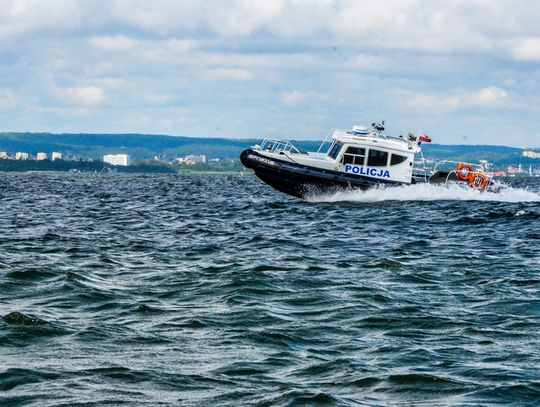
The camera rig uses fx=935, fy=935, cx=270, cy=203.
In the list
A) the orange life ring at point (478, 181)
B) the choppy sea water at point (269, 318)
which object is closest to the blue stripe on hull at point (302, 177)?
the orange life ring at point (478, 181)

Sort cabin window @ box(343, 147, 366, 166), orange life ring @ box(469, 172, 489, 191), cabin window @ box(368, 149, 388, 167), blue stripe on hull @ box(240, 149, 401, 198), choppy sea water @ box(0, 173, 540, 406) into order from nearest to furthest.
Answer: choppy sea water @ box(0, 173, 540, 406) < blue stripe on hull @ box(240, 149, 401, 198) < cabin window @ box(343, 147, 366, 166) < cabin window @ box(368, 149, 388, 167) < orange life ring @ box(469, 172, 489, 191)

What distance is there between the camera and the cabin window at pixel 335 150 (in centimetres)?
4000

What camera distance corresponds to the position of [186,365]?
1000 centimetres

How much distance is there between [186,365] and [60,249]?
12027 millimetres

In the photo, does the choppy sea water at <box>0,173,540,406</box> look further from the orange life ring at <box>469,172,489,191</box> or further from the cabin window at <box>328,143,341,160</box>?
the orange life ring at <box>469,172,489,191</box>

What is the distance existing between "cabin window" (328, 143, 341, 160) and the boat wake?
1625 mm

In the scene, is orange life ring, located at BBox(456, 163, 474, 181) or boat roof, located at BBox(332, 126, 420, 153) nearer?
boat roof, located at BBox(332, 126, 420, 153)

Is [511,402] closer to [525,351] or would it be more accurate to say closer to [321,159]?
[525,351]

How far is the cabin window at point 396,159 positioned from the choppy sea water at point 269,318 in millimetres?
14473

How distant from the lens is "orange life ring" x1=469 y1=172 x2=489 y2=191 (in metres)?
43.9

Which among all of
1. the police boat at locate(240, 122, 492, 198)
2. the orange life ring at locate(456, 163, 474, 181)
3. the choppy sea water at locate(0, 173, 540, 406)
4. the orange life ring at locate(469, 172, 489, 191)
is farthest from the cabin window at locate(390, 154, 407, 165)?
the choppy sea water at locate(0, 173, 540, 406)

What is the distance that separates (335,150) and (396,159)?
268 centimetres

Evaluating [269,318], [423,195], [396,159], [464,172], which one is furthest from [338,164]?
[269,318]

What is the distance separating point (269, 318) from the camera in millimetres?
12805
